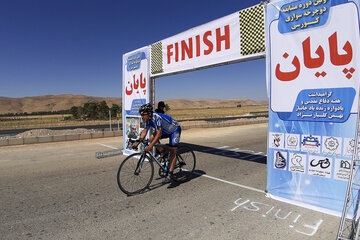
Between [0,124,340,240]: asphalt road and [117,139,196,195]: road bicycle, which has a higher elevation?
[117,139,196,195]: road bicycle

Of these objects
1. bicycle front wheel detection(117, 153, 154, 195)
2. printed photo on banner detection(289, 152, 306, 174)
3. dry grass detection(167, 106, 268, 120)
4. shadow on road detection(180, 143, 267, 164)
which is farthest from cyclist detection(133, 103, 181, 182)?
dry grass detection(167, 106, 268, 120)

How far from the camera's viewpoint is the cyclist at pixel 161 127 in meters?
4.61

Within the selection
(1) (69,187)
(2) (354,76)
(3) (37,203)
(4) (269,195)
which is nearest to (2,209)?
(3) (37,203)

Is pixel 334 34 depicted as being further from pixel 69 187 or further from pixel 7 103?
pixel 7 103

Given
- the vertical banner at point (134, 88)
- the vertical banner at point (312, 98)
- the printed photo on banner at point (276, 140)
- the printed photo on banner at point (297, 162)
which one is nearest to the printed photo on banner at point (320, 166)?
the vertical banner at point (312, 98)

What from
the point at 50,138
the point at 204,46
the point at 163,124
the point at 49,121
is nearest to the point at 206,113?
the point at 49,121

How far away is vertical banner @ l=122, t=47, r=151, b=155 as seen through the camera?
25.5 feet

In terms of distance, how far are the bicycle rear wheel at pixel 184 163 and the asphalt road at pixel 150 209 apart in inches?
11.7

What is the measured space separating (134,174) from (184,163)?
1.47 m

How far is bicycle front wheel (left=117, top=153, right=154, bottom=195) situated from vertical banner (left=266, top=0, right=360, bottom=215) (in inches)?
99.4

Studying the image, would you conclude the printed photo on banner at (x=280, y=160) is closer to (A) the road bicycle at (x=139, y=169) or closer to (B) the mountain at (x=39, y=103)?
(A) the road bicycle at (x=139, y=169)

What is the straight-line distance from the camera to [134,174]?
181 inches

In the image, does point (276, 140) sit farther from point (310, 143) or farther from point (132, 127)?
point (132, 127)

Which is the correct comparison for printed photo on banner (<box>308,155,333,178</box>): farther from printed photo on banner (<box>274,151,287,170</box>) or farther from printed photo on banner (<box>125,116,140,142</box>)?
printed photo on banner (<box>125,116,140,142</box>)
